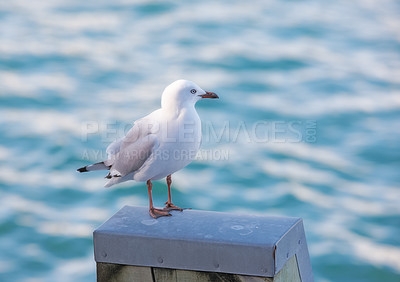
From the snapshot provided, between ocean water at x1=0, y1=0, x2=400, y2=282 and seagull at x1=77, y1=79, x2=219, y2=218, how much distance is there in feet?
12.8

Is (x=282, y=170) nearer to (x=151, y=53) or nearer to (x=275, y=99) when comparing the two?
(x=275, y=99)

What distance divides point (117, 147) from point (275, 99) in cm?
661

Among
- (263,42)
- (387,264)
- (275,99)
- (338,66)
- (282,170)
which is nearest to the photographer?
(387,264)

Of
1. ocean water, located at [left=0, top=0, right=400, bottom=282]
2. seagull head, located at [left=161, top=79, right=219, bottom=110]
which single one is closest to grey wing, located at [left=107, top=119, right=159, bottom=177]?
seagull head, located at [left=161, top=79, right=219, bottom=110]

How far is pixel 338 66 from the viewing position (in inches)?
422

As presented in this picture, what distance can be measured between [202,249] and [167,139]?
644 mm

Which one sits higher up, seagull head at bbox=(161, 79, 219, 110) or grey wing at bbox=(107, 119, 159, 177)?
seagull head at bbox=(161, 79, 219, 110)

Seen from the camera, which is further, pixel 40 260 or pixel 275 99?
pixel 275 99

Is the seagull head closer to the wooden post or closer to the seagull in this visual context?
the seagull

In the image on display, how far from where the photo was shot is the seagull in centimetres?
321

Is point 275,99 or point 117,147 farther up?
point 117,147

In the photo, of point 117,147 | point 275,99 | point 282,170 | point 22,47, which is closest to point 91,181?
point 282,170

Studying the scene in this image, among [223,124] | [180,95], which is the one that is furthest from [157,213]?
[223,124]

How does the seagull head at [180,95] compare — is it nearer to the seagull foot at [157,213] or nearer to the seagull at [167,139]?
the seagull at [167,139]
